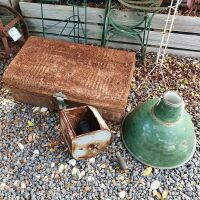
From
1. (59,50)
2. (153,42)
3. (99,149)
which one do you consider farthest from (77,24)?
(99,149)

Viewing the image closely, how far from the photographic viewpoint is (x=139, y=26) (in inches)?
129

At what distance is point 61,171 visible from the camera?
2.58 m

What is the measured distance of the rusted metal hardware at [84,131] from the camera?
94.3 inches

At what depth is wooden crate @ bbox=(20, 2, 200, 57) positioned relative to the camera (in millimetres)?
3207

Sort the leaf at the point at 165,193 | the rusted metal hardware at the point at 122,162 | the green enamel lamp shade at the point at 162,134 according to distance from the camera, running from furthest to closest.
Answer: the rusted metal hardware at the point at 122,162
the leaf at the point at 165,193
the green enamel lamp shade at the point at 162,134

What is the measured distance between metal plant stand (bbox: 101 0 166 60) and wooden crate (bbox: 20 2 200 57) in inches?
2.7

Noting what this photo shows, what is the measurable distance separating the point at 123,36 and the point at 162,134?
1438 mm

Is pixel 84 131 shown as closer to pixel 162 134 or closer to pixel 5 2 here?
pixel 162 134

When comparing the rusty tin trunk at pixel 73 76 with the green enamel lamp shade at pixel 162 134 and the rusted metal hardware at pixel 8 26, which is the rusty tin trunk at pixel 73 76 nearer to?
the green enamel lamp shade at pixel 162 134

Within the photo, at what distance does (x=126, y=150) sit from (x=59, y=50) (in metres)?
1.13

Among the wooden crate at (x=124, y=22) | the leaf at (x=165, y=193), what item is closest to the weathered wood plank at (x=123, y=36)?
the wooden crate at (x=124, y=22)

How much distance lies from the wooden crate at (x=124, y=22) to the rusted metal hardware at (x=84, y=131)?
1208 mm

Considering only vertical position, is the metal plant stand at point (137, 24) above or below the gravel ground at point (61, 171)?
above

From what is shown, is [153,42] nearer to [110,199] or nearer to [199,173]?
[199,173]
